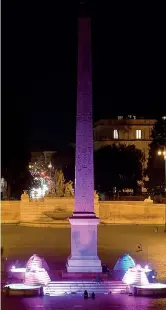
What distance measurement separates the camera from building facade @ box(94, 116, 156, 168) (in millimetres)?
114000

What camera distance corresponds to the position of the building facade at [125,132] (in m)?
114

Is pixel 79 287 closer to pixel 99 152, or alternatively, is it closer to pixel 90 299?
pixel 90 299

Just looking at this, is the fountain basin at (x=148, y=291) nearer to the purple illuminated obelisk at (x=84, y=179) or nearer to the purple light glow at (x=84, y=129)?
the purple illuminated obelisk at (x=84, y=179)

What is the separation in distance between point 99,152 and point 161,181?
13.6m

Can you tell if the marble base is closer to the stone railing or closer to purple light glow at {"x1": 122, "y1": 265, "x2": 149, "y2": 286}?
purple light glow at {"x1": 122, "y1": 265, "x2": 149, "y2": 286}

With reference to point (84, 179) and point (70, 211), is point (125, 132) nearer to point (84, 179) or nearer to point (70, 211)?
point (70, 211)

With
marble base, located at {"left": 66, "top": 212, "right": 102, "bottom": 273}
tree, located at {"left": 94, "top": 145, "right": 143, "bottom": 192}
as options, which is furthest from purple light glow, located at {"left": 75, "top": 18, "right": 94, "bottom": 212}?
tree, located at {"left": 94, "top": 145, "right": 143, "bottom": 192}

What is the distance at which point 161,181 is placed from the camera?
281 ft

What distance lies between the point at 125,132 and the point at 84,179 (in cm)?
9376

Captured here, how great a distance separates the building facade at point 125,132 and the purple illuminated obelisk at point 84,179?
300 ft

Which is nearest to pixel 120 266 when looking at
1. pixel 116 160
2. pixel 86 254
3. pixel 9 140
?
pixel 86 254

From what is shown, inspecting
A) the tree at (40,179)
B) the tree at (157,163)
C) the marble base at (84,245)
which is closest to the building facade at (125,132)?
the tree at (157,163)

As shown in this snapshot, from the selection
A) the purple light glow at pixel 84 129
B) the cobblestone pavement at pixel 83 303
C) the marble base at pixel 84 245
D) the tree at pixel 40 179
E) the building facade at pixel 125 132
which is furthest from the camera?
the building facade at pixel 125 132

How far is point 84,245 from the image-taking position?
21375 mm
